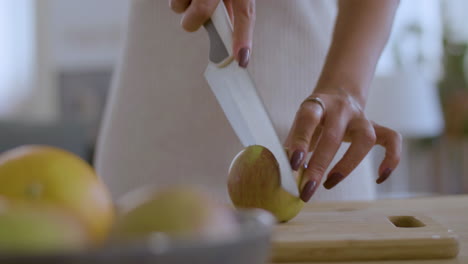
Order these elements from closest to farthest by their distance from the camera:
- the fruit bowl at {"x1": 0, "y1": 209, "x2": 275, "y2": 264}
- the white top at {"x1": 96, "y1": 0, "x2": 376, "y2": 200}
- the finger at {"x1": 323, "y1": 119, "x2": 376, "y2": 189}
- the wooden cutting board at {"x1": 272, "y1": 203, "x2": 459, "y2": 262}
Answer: the fruit bowl at {"x1": 0, "y1": 209, "x2": 275, "y2": 264} < the wooden cutting board at {"x1": 272, "y1": 203, "x2": 459, "y2": 262} < the finger at {"x1": 323, "y1": 119, "x2": 376, "y2": 189} < the white top at {"x1": 96, "y1": 0, "x2": 376, "y2": 200}

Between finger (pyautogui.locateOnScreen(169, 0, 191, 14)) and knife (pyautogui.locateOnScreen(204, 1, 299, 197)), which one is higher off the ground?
finger (pyautogui.locateOnScreen(169, 0, 191, 14))

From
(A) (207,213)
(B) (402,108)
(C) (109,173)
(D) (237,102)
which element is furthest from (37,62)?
(A) (207,213)

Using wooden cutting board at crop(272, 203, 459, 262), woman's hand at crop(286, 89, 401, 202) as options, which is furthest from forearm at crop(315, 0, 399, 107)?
wooden cutting board at crop(272, 203, 459, 262)

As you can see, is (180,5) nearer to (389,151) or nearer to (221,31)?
(221,31)

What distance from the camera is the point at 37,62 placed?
4.96 metres

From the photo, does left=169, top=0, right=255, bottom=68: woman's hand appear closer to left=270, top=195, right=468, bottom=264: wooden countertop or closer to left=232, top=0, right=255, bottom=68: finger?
left=232, top=0, right=255, bottom=68: finger

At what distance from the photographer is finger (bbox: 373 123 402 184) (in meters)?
1.02

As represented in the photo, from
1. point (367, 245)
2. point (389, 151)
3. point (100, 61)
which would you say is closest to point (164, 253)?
point (367, 245)

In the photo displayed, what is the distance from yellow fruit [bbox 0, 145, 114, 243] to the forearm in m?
0.64

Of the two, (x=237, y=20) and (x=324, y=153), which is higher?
(x=237, y=20)

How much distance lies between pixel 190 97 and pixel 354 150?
1.22 feet

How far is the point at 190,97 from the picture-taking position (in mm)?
1230

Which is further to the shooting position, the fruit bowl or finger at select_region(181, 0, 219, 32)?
finger at select_region(181, 0, 219, 32)

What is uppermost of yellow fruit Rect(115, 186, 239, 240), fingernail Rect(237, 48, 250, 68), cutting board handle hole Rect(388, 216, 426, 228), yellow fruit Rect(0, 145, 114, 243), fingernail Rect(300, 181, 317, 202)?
yellow fruit Rect(115, 186, 239, 240)
